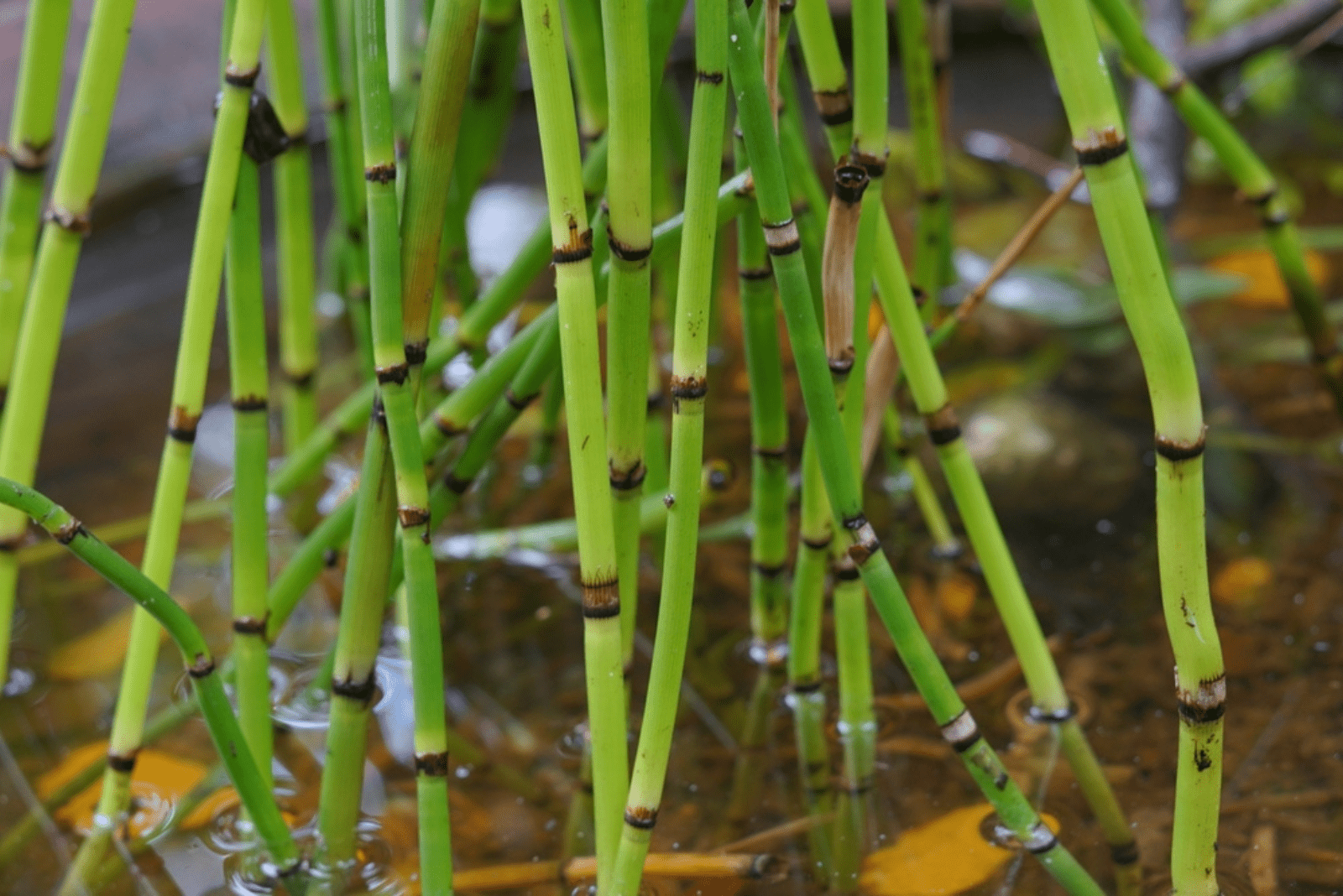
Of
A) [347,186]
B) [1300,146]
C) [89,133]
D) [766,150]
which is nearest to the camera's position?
[766,150]

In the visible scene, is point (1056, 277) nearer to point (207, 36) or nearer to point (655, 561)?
point (655, 561)

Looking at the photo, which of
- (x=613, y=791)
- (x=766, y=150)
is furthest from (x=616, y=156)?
(x=613, y=791)

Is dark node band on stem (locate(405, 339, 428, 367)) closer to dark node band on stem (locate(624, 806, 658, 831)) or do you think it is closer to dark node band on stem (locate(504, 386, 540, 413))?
dark node band on stem (locate(504, 386, 540, 413))

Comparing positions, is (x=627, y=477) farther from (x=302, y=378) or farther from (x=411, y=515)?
(x=302, y=378)

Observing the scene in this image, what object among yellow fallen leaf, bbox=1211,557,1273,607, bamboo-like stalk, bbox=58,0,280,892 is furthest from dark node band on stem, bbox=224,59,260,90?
yellow fallen leaf, bbox=1211,557,1273,607

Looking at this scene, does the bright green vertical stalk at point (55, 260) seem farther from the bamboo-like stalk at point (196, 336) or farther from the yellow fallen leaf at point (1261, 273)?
the yellow fallen leaf at point (1261, 273)
